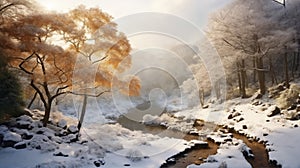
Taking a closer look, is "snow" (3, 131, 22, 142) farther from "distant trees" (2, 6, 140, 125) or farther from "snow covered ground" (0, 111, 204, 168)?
"distant trees" (2, 6, 140, 125)

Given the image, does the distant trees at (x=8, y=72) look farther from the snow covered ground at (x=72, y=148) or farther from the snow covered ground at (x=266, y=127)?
the snow covered ground at (x=266, y=127)

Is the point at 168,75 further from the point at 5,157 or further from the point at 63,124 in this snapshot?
the point at 5,157

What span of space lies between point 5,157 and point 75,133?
4.83m

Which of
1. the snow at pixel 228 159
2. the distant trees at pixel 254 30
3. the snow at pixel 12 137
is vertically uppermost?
the distant trees at pixel 254 30

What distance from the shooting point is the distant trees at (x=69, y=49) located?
12.9 meters

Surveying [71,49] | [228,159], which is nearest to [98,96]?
[71,49]

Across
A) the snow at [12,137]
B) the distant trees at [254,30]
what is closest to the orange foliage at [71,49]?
the snow at [12,137]

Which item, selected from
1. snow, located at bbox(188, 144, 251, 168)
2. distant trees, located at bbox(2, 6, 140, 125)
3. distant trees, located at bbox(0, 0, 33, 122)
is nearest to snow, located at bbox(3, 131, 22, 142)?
distant trees, located at bbox(0, 0, 33, 122)

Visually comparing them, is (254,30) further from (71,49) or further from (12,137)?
(12,137)

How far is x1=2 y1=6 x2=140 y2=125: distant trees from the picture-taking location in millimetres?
12891

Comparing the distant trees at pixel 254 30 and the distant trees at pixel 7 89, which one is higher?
the distant trees at pixel 254 30

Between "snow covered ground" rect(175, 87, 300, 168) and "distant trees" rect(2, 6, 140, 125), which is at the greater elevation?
"distant trees" rect(2, 6, 140, 125)

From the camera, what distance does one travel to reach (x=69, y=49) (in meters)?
15.0

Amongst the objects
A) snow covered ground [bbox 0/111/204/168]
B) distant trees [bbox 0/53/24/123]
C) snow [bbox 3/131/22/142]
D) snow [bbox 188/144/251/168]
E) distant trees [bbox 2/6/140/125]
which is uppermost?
distant trees [bbox 2/6/140/125]
